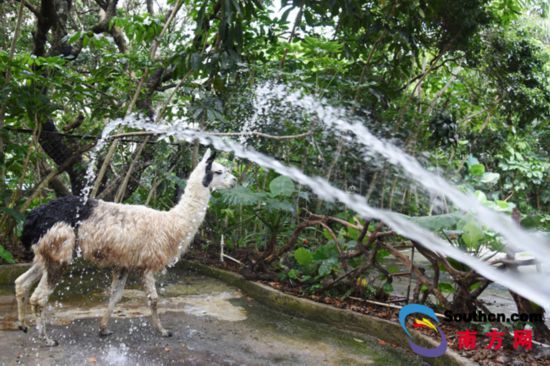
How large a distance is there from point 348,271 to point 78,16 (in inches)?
271

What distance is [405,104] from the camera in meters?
6.27

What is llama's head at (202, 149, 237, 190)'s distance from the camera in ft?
11.7

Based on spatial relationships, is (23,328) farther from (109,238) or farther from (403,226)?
(403,226)

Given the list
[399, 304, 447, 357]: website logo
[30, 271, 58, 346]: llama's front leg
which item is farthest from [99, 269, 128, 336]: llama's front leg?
[399, 304, 447, 357]: website logo

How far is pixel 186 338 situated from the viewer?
11.6ft

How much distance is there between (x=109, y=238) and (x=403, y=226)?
7.43 ft

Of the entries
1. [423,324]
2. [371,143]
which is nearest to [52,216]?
[423,324]

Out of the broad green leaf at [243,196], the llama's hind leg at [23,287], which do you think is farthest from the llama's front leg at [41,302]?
the broad green leaf at [243,196]

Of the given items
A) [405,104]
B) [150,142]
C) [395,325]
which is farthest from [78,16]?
[395,325]

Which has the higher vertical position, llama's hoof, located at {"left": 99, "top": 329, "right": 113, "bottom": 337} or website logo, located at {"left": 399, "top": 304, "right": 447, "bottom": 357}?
website logo, located at {"left": 399, "top": 304, "right": 447, "bottom": 357}

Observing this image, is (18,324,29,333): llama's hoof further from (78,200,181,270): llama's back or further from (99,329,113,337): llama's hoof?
(78,200,181,270): llama's back

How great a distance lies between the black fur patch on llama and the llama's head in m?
0.87

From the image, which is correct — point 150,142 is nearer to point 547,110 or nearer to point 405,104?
point 405,104

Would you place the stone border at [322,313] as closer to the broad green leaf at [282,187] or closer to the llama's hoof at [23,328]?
the broad green leaf at [282,187]
